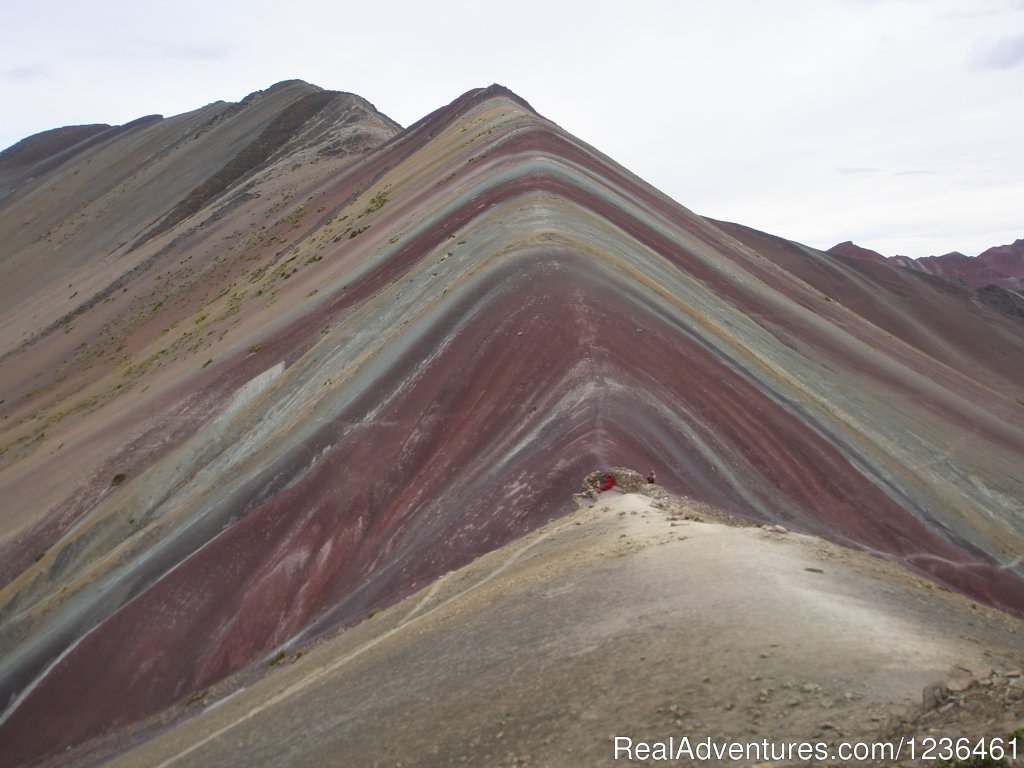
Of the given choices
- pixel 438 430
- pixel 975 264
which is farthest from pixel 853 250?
pixel 438 430

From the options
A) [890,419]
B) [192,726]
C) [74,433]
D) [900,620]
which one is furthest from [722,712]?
[74,433]

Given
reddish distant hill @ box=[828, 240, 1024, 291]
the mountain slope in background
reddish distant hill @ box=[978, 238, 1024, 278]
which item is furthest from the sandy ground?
reddish distant hill @ box=[978, 238, 1024, 278]

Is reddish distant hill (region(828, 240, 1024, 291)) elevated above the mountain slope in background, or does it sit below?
above

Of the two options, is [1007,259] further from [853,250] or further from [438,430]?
[438,430]

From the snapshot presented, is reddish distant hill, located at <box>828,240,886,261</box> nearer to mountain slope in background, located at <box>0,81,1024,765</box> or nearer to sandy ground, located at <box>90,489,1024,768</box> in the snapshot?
mountain slope in background, located at <box>0,81,1024,765</box>

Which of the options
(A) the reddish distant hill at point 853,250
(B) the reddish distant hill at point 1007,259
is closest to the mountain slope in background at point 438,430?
(A) the reddish distant hill at point 853,250

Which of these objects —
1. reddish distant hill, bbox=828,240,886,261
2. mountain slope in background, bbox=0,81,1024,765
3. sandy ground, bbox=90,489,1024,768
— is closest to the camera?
sandy ground, bbox=90,489,1024,768
